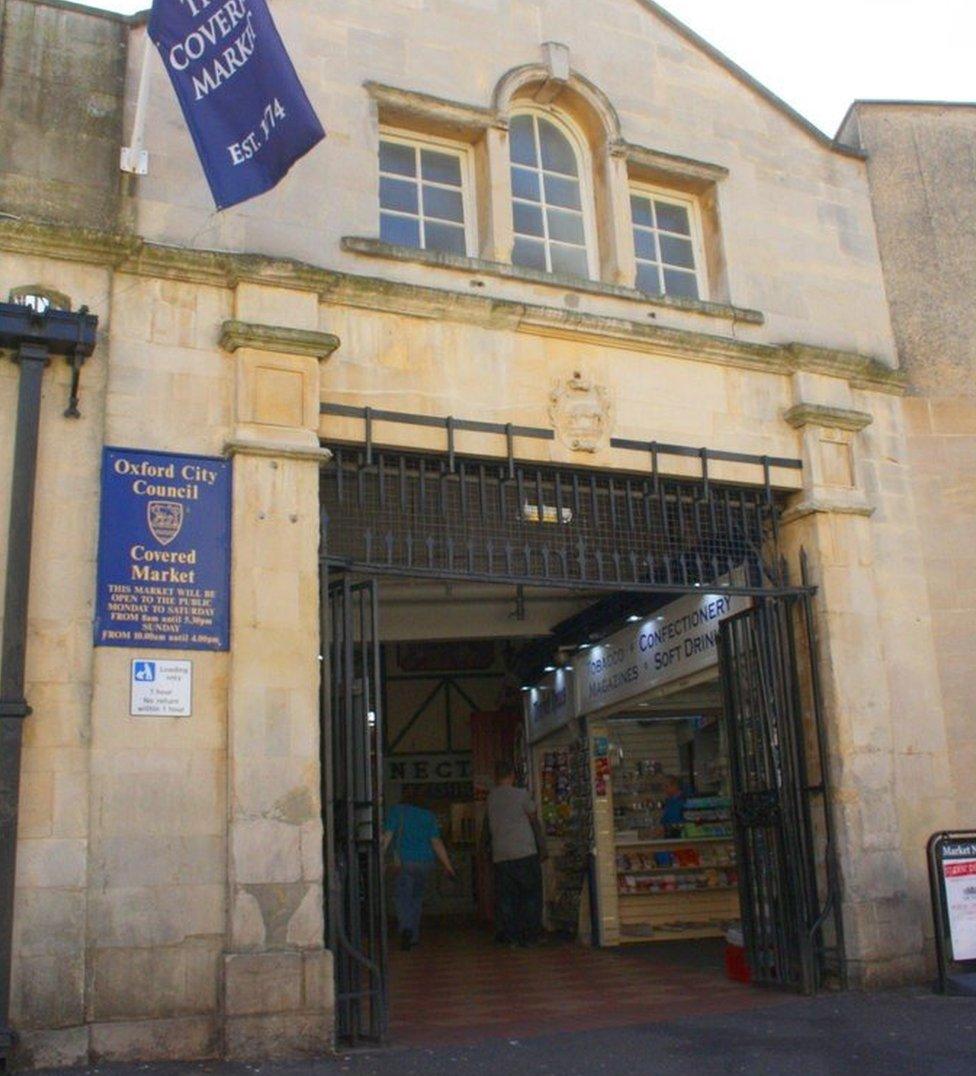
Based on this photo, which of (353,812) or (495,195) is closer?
(353,812)

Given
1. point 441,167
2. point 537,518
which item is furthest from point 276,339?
point 441,167

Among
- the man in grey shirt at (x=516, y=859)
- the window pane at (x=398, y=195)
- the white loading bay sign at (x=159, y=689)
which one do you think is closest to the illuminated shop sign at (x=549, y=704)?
the man in grey shirt at (x=516, y=859)

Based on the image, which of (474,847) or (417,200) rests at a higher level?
(417,200)

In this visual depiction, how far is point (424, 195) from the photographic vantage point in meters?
8.86

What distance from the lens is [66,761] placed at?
6312mm

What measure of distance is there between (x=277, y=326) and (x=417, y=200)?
A: 1990mm

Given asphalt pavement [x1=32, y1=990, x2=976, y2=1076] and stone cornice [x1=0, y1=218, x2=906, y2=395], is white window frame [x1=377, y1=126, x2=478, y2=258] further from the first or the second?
asphalt pavement [x1=32, y1=990, x2=976, y2=1076]

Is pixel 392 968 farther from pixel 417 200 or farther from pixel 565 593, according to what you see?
pixel 417 200

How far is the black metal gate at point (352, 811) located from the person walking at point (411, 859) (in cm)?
466

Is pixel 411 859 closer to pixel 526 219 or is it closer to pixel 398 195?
pixel 526 219

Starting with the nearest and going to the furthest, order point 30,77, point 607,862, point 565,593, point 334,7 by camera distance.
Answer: point 30,77 → point 334,7 → point 607,862 → point 565,593

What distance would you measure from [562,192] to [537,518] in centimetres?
266

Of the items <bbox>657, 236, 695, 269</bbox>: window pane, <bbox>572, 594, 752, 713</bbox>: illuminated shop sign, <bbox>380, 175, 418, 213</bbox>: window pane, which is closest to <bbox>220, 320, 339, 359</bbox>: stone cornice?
<bbox>380, 175, 418, 213</bbox>: window pane

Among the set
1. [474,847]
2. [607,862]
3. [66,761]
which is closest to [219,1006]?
[66,761]
